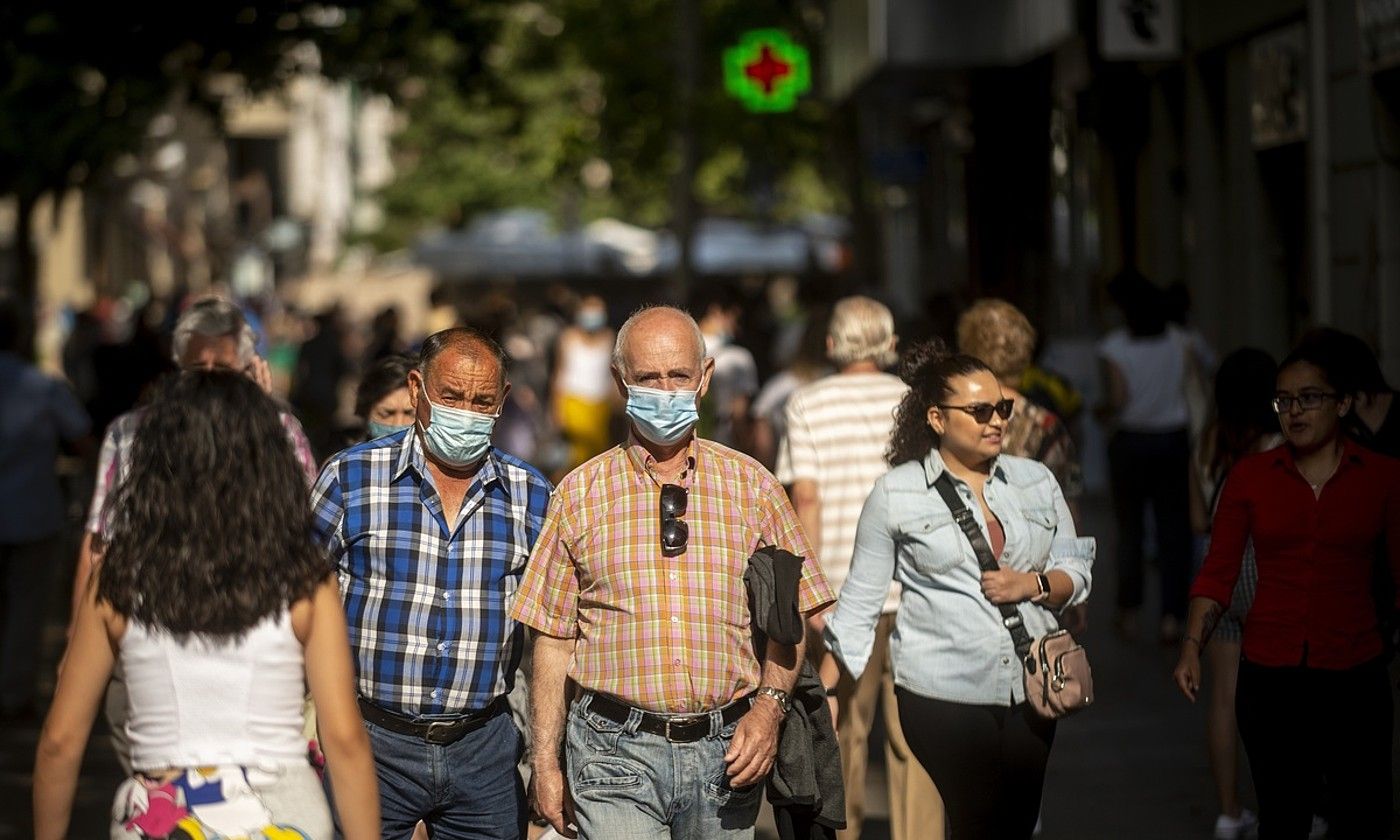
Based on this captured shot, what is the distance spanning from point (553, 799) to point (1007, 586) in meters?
1.35

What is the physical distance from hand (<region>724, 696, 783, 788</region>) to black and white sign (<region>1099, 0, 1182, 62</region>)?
10566mm

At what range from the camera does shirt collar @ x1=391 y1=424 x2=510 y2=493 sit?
540cm

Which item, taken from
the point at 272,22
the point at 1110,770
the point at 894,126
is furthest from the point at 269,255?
the point at 1110,770

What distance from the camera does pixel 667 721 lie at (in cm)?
503

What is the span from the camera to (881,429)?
7.62 meters

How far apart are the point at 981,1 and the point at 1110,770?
42.2 feet

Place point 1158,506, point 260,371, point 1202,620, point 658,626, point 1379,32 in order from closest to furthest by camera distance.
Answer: point 658,626 < point 1202,620 < point 260,371 < point 1379,32 < point 1158,506

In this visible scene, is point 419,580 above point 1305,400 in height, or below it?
below

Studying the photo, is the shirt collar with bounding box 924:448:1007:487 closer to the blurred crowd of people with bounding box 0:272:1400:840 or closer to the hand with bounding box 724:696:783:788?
the blurred crowd of people with bounding box 0:272:1400:840

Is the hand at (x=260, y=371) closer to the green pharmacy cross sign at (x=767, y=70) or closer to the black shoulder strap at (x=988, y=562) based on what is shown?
the black shoulder strap at (x=988, y=562)

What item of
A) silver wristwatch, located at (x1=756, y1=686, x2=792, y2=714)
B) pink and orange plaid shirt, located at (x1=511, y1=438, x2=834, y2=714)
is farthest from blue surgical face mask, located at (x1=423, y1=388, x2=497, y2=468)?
silver wristwatch, located at (x1=756, y1=686, x2=792, y2=714)

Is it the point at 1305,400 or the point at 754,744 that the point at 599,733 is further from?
the point at 1305,400

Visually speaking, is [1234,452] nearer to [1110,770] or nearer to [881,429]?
[881,429]

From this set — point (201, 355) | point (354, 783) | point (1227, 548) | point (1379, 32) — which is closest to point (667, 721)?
point (354, 783)
